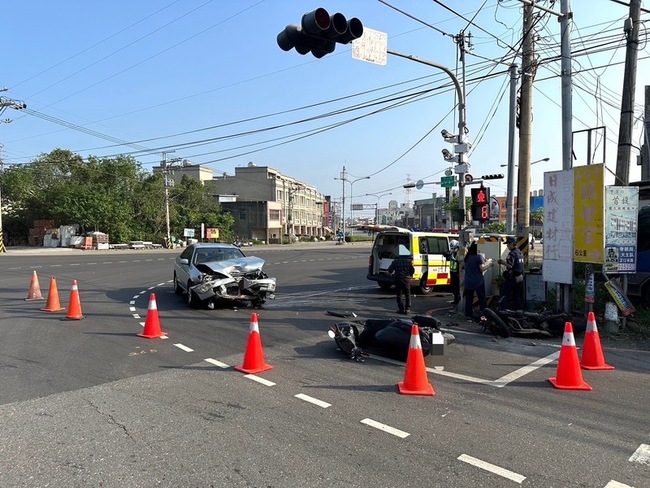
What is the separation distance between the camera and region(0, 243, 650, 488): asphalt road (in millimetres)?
3570

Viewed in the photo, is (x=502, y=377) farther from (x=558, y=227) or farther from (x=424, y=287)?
(x=424, y=287)

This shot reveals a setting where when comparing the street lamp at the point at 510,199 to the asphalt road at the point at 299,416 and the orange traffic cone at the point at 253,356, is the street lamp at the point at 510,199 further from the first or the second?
the orange traffic cone at the point at 253,356

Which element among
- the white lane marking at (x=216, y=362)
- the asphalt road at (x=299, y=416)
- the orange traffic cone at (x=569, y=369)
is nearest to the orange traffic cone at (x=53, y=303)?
the asphalt road at (x=299, y=416)

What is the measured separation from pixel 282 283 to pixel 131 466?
14621mm

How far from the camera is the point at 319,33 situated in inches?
295

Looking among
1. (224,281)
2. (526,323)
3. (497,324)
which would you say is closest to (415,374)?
(497,324)

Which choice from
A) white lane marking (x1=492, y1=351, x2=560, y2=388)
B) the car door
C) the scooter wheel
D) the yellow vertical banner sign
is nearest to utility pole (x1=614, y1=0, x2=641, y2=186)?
the yellow vertical banner sign

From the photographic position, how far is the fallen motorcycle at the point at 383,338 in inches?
268

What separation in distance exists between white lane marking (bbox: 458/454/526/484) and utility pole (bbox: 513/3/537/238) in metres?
10.9

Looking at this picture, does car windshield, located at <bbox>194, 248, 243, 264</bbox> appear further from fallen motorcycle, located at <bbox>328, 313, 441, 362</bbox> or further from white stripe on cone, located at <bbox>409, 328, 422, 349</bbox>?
white stripe on cone, located at <bbox>409, 328, 422, 349</bbox>

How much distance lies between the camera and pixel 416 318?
299 inches

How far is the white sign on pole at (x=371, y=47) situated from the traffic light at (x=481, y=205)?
4.05 meters

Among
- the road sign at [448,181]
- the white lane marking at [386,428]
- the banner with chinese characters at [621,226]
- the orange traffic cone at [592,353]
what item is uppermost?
the road sign at [448,181]

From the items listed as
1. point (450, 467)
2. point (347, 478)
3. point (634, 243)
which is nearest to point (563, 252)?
point (634, 243)
